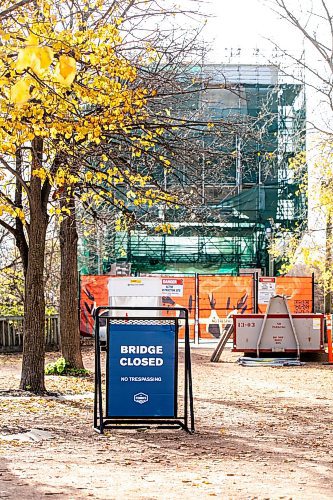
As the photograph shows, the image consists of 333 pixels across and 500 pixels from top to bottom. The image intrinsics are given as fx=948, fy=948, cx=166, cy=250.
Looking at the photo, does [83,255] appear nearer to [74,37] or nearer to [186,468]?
[74,37]

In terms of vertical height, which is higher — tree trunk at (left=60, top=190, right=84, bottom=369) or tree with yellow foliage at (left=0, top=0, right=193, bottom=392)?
tree with yellow foliage at (left=0, top=0, right=193, bottom=392)

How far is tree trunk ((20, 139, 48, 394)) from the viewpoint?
51.9 ft

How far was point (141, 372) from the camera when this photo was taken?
1141cm

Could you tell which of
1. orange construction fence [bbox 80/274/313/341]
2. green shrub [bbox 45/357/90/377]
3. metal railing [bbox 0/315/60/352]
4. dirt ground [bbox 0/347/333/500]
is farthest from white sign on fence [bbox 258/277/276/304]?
dirt ground [bbox 0/347/333/500]

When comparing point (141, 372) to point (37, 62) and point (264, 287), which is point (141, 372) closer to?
point (37, 62)

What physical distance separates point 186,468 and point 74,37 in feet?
19.4

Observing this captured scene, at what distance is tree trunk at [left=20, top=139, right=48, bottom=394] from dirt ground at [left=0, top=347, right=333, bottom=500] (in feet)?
1.57

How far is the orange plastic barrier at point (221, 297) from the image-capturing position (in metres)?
33.4

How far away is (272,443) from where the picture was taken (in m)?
10.6

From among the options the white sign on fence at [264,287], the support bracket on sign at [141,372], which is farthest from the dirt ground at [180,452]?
the white sign on fence at [264,287]

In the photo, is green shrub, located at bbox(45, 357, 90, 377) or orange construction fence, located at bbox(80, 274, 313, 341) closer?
green shrub, located at bbox(45, 357, 90, 377)

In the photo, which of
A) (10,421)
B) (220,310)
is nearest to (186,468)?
(10,421)

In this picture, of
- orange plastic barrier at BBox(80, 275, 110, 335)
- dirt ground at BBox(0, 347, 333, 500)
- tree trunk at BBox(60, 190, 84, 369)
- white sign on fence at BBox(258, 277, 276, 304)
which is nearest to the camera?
dirt ground at BBox(0, 347, 333, 500)

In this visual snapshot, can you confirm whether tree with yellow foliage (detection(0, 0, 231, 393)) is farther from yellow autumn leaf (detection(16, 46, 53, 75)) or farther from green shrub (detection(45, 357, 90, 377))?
yellow autumn leaf (detection(16, 46, 53, 75))
